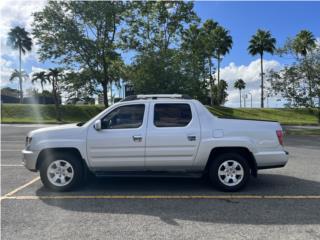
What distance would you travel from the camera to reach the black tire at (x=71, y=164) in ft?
20.7

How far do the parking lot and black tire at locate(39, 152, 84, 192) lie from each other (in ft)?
0.53

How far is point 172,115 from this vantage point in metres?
6.43

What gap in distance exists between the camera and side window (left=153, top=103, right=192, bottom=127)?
6.37 m

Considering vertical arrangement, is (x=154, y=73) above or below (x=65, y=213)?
above

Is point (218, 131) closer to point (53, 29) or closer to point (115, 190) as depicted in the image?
point (115, 190)

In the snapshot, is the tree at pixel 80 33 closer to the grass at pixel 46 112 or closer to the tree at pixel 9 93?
the grass at pixel 46 112

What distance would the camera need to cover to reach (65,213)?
518cm

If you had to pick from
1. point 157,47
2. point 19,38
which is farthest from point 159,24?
point 19,38

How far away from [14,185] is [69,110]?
4245 centimetres

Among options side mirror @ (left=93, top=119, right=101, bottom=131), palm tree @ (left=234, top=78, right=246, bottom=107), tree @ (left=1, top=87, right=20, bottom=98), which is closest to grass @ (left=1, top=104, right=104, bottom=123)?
side mirror @ (left=93, top=119, right=101, bottom=131)

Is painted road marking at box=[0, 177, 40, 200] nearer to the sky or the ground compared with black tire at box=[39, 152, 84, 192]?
nearer to the ground

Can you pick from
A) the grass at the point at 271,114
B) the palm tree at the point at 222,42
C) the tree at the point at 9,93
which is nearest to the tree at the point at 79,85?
the grass at the point at 271,114

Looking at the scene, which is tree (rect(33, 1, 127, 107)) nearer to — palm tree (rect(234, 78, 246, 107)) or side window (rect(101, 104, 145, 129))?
side window (rect(101, 104, 145, 129))

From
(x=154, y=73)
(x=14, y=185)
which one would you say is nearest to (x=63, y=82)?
(x=154, y=73)
